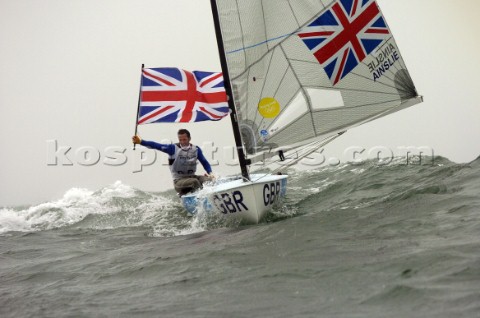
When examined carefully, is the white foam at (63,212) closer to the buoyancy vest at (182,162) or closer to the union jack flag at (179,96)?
the buoyancy vest at (182,162)

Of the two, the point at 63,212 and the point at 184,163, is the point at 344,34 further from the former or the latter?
the point at 63,212

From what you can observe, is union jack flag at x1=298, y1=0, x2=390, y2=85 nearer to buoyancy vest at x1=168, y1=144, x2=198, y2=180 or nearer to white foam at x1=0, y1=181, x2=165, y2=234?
buoyancy vest at x1=168, y1=144, x2=198, y2=180

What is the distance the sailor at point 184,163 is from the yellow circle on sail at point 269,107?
2.55 m

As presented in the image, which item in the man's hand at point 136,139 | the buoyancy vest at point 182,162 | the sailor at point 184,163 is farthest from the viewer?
the buoyancy vest at point 182,162

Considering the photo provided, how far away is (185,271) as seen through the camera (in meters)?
4.84

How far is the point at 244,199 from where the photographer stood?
7355 mm

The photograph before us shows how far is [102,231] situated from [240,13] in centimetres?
472

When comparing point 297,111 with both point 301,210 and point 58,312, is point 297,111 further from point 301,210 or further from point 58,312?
point 58,312

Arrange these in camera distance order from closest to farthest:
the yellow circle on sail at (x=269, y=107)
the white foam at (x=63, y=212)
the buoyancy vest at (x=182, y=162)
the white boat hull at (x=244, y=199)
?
1. the white boat hull at (x=244, y=199)
2. the yellow circle on sail at (x=269, y=107)
3. the buoyancy vest at (x=182, y=162)
4. the white foam at (x=63, y=212)

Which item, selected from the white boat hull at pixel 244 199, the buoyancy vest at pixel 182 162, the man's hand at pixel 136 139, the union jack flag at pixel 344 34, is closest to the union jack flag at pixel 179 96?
the man's hand at pixel 136 139

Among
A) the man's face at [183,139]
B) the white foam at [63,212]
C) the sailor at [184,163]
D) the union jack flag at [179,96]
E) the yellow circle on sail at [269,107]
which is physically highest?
the union jack flag at [179,96]

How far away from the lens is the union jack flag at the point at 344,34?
7.60 m

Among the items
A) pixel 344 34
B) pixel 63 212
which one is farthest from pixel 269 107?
pixel 63 212

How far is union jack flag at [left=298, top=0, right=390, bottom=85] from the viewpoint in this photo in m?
7.60
